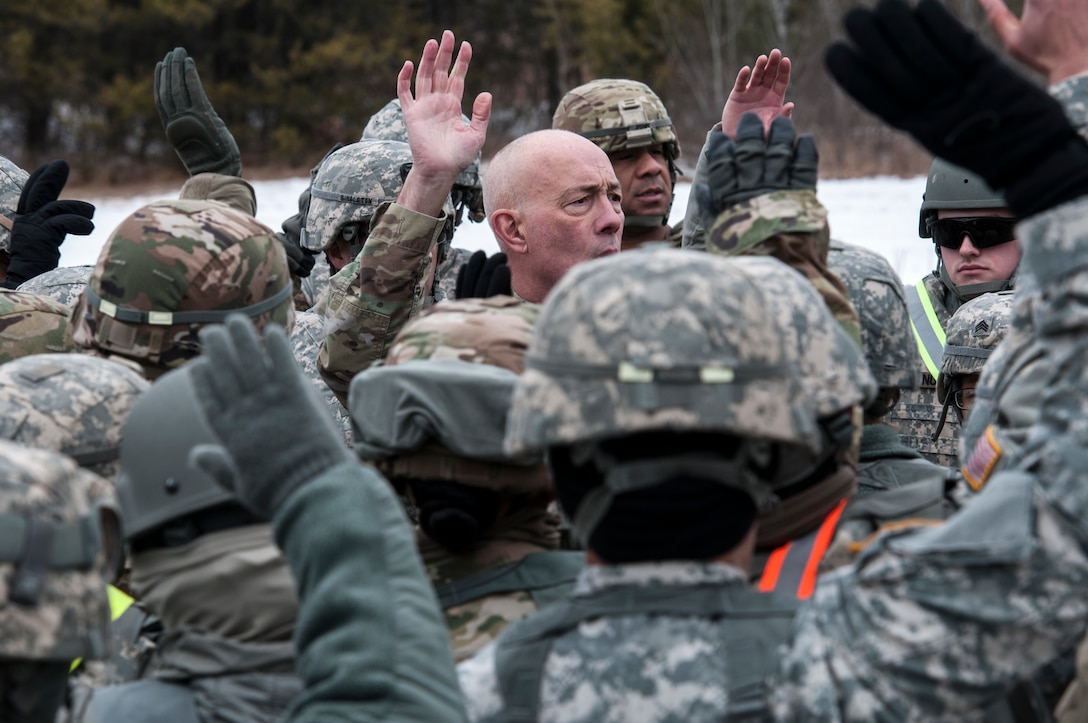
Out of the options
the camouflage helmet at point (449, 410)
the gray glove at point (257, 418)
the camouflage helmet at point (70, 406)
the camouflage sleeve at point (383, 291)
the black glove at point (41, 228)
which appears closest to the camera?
the gray glove at point (257, 418)

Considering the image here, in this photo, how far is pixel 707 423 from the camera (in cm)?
206

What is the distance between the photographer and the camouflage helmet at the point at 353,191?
5.85 meters

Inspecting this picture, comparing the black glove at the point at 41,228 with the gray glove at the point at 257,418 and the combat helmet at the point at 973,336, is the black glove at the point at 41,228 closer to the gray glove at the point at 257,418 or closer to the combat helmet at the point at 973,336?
the combat helmet at the point at 973,336

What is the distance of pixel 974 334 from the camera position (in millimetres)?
4992

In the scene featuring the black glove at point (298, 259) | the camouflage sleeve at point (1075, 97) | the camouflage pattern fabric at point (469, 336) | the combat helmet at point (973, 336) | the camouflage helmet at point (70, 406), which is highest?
the camouflage sleeve at point (1075, 97)

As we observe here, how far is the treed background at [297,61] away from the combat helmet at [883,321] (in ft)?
70.9

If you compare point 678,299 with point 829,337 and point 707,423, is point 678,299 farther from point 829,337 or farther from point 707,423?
point 829,337

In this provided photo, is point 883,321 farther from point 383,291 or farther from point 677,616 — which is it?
point 677,616

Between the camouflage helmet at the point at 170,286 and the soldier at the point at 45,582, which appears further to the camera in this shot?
the camouflage helmet at the point at 170,286

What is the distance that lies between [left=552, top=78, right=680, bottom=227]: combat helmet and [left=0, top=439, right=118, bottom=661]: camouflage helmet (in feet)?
12.1

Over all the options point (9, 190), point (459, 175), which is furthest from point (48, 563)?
point (9, 190)

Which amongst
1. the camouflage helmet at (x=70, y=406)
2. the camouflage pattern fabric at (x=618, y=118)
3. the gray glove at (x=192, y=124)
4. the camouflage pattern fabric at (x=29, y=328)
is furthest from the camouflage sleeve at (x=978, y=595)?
the gray glove at (x=192, y=124)

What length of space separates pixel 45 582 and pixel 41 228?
4.82 meters

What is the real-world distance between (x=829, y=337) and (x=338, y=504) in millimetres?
1075
